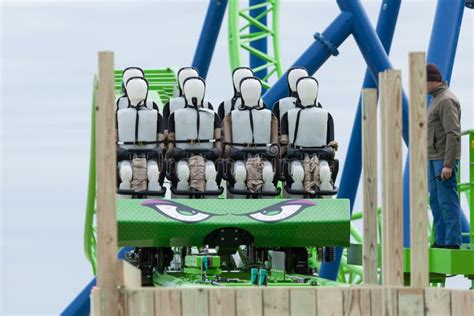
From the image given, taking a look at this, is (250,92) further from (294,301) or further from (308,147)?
(294,301)

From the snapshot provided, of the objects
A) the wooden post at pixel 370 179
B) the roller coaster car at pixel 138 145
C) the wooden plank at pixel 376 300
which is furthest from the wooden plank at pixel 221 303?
the roller coaster car at pixel 138 145

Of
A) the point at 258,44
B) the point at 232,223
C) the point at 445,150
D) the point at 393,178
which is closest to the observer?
the point at 393,178

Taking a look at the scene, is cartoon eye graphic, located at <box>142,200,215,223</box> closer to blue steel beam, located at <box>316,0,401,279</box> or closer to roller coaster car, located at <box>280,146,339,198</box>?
roller coaster car, located at <box>280,146,339,198</box>

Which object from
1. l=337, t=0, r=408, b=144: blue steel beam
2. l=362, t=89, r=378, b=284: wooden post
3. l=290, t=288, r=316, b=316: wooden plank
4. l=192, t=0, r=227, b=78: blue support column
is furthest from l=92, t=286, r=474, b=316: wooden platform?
l=192, t=0, r=227, b=78: blue support column

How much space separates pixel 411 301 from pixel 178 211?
10.6ft

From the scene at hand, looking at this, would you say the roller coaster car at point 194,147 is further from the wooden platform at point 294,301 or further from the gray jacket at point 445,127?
the wooden platform at point 294,301

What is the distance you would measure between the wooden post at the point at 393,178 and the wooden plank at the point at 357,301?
333 mm

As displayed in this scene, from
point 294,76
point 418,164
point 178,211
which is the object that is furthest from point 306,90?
point 418,164

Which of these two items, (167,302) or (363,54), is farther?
(363,54)

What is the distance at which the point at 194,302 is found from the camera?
6297 millimetres

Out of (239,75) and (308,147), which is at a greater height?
(239,75)

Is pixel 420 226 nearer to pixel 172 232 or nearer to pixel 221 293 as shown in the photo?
pixel 221 293

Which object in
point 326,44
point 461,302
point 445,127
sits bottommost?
point 461,302

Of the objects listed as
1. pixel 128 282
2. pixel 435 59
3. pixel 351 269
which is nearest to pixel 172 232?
pixel 128 282
